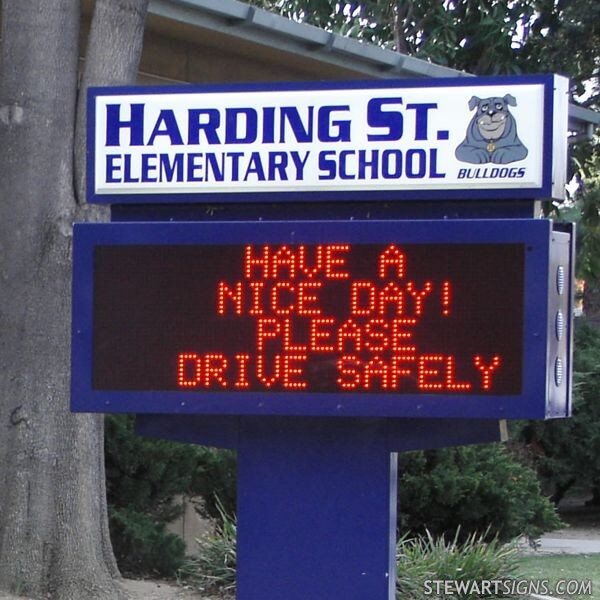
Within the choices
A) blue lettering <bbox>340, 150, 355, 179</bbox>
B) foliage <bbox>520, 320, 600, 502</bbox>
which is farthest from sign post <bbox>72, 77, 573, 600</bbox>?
foliage <bbox>520, 320, 600, 502</bbox>

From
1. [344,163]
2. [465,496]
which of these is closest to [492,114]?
[344,163]

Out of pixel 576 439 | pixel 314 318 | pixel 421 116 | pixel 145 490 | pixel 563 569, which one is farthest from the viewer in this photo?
pixel 576 439

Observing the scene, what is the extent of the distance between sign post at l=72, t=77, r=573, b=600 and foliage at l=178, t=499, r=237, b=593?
3.91 m

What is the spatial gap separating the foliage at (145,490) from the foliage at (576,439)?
348 inches

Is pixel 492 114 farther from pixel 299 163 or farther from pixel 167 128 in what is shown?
pixel 167 128

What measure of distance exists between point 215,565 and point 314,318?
5261 mm

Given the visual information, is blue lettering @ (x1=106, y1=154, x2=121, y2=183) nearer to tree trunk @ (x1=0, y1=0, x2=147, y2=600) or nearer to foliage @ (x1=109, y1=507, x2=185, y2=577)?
tree trunk @ (x1=0, y1=0, x2=147, y2=600)

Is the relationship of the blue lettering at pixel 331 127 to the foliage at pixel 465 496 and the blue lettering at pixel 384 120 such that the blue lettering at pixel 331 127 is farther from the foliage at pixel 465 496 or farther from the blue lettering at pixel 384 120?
the foliage at pixel 465 496

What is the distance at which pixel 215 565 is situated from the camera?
36.4 feet

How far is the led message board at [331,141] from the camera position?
6473 millimetres

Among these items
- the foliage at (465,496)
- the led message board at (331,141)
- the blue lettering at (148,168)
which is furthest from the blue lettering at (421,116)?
the foliage at (465,496)

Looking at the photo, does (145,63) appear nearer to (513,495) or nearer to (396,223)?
(513,495)

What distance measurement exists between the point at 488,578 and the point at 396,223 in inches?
224

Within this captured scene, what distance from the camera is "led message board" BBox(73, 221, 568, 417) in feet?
20.3
